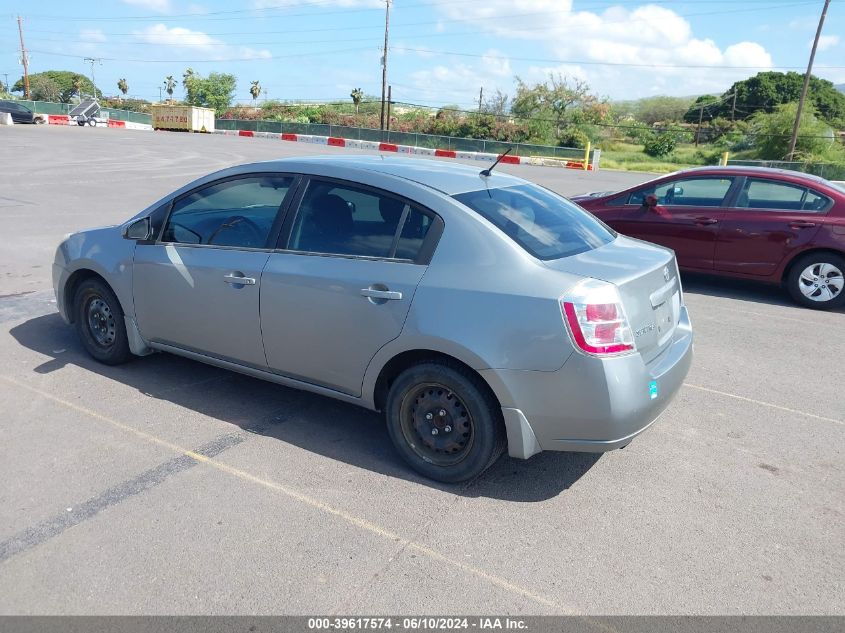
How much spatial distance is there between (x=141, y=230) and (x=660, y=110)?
335ft

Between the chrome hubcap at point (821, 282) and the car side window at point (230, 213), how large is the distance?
21.6 feet

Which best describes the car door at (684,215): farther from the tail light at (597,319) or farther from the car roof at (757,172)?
the tail light at (597,319)

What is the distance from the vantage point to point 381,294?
375cm

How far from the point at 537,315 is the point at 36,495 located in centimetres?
269

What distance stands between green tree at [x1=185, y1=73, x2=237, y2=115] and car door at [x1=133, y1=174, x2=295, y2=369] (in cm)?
12115

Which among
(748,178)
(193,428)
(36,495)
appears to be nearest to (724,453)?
(193,428)

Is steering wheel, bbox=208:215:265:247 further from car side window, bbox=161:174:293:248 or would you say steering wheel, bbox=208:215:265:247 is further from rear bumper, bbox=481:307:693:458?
rear bumper, bbox=481:307:693:458

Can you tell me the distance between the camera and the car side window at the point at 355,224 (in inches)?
152

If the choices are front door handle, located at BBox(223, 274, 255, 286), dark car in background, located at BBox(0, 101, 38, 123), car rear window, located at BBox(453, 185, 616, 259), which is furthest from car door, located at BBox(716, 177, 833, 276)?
dark car in background, located at BBox(0, 101, 38, 123)

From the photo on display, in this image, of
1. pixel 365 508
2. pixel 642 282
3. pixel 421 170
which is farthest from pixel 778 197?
pixel 365 508

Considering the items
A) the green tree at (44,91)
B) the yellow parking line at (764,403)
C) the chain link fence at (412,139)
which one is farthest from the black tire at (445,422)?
the green tree at (44,91)

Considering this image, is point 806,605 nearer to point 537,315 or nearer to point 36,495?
point 537,315

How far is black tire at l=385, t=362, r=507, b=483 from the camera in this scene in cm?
356

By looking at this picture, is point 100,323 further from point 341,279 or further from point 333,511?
point 333,511
